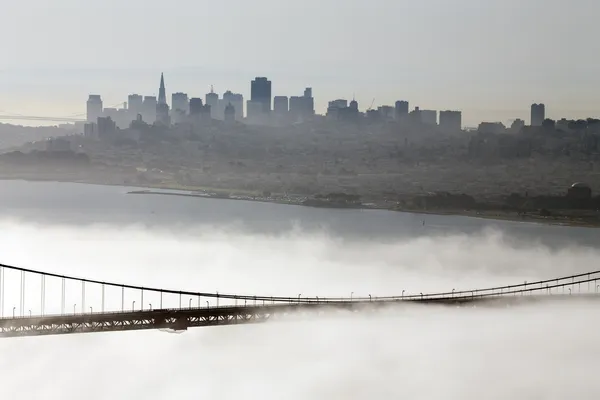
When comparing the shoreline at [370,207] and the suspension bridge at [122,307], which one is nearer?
the suspension bridge at [122,307]

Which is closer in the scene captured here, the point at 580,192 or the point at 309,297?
the point at 309,297

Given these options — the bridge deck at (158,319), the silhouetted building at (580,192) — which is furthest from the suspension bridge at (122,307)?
the silhouetted building at (580,192)

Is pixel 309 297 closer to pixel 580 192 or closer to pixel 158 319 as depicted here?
pixel 158 319

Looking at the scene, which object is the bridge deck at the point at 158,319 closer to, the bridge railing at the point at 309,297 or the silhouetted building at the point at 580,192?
the bridge railing at the point at 309,297

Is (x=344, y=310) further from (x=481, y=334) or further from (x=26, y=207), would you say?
(x=26, y=207)

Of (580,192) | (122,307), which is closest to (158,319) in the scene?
(122,307)

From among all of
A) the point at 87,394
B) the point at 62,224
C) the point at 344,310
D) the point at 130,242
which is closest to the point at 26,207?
the point at 62,224

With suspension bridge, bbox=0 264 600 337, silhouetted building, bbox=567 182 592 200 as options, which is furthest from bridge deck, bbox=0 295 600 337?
silhouetted building, bbox=567 182 592 200

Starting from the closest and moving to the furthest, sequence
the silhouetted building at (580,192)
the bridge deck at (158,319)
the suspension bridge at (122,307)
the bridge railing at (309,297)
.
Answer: the bridge deck at (158,319) < the suspension bridge at (122,307) < the bridge railing at (309,297) < the silhouetted building at (580,192)
